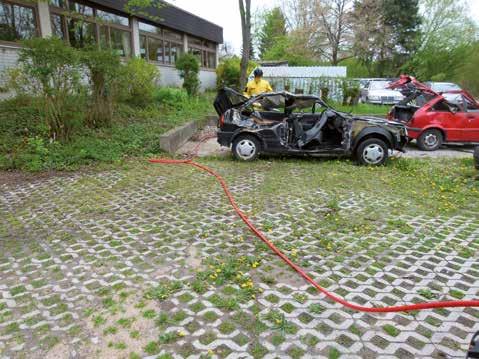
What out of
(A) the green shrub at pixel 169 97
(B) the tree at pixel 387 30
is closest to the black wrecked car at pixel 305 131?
(A) the green shrub at pixel 169 97

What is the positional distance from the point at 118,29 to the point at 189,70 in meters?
3.59

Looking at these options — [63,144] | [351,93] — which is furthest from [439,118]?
[63,144]

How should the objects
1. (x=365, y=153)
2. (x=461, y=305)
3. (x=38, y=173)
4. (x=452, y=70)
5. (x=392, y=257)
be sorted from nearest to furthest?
1. (x=461, y=305)
2. (x=392, y=257)
3. (x=38, y=173)
4. (x=365, y=153)
5. (x=452, y=70)

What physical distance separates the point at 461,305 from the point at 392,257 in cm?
90

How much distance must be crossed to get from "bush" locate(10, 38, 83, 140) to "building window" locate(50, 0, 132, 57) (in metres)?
2.73

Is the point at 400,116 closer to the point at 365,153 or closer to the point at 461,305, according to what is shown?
the point at 365,153

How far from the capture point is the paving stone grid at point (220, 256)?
8.46 feet

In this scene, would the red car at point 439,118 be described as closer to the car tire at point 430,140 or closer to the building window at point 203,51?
the car tire at point 430,140

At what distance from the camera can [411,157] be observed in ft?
28.9

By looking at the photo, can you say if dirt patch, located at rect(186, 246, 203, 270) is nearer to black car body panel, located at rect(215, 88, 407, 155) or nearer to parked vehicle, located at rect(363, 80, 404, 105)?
black car body panel, located at rect(215, 88, 407, 155)

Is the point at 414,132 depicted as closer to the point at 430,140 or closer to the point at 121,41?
the point at 430,140

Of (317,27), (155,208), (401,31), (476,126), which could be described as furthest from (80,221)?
(401,31)

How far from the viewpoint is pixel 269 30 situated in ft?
185

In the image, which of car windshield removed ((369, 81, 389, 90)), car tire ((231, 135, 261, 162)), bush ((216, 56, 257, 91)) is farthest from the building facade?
car windshield removed ((369, 81, 389, 90))
